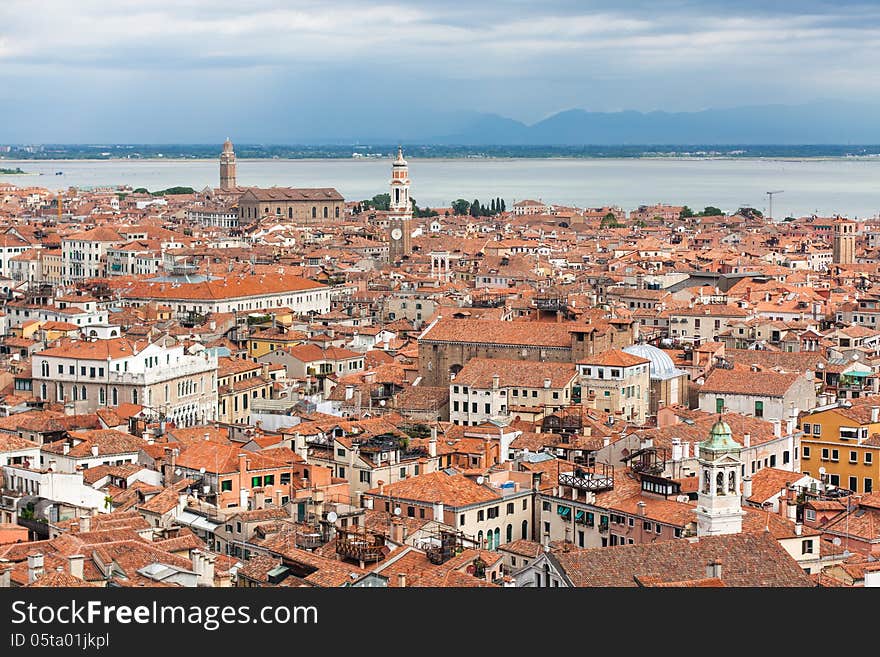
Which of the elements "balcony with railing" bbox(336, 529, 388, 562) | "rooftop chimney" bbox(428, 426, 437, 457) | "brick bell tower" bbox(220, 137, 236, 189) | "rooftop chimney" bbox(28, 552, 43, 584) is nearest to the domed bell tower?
"balcony with railing" bbox(336, 529, 388, 562)

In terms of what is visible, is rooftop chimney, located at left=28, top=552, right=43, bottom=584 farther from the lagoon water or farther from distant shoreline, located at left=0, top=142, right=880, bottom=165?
distant shoreline, located at left=0, top=142, right=880, bottom=165

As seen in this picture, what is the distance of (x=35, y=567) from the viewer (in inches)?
339

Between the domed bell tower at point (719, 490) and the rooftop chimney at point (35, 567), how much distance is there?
389 centimetres

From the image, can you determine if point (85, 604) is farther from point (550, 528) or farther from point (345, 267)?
point (345, 267)

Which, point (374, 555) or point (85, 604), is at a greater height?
point (85, 604)

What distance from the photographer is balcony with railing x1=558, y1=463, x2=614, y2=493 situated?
12.2 meters

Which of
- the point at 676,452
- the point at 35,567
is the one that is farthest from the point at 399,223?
the point at 35,567

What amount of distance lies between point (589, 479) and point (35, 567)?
4.92 m

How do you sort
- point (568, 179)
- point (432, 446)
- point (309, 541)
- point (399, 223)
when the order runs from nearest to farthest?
point (309, 541), point (432, 446), point (399, 223), point (568, 179)

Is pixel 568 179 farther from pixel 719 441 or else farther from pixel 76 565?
pixel 76 565

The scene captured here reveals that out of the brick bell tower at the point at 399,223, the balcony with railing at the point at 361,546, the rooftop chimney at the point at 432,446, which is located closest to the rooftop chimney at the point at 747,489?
the rooftop chimney at the point at 432,446

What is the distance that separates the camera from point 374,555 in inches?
386

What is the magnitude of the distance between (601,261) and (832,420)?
1120 inches

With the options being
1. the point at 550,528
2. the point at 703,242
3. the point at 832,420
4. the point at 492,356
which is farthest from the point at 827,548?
the point at 703,242
